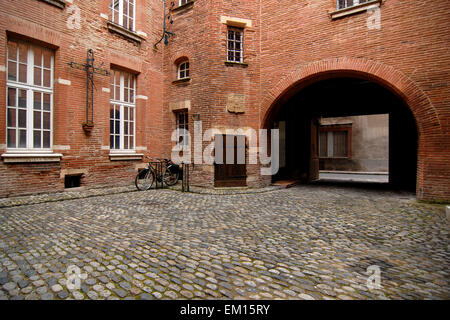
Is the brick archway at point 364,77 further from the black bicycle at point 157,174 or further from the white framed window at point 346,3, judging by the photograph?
the black bicycle at point 157,174

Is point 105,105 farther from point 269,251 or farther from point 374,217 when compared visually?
point 374,217

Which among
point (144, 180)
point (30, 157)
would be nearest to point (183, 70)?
point (144, 180)

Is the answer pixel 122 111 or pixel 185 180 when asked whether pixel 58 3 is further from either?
pixel 185 180

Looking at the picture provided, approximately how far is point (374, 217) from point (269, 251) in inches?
124

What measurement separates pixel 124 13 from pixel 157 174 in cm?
618

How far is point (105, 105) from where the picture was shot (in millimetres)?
8445

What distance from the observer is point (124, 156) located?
905cm

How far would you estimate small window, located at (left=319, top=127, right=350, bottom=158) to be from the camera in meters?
20.5

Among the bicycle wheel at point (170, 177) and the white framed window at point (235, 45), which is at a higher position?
the white framed window at point (235, 45)

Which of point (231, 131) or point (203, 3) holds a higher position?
point (203, 3)

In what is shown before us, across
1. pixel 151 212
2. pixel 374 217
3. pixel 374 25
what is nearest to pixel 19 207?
pixel 151 212

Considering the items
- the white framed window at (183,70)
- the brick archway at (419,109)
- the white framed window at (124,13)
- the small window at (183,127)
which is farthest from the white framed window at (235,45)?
the white framed window at (124,13)

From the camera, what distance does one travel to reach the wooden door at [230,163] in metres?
8.92

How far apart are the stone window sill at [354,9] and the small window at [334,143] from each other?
14266 millimetres
